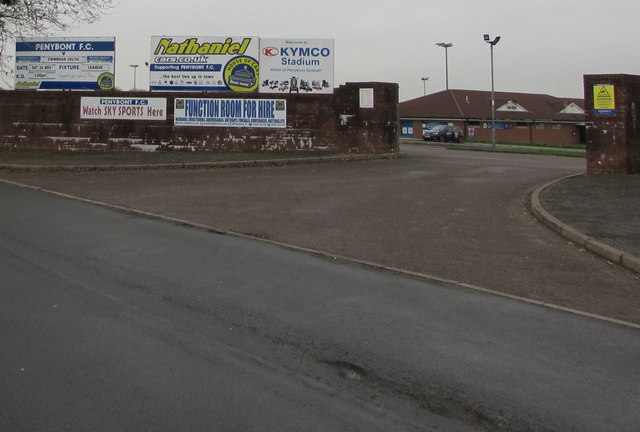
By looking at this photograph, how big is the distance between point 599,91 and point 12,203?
52.4 feet

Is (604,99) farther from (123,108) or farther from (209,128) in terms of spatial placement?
(123,108)

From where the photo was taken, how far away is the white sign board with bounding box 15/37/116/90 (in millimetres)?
23891

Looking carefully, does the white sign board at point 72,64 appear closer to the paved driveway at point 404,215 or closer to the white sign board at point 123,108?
the white sign board at point 123,108

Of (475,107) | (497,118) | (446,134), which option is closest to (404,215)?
(446,134)

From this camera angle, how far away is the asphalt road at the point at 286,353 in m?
3.59

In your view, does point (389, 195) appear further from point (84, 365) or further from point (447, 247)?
point (84, 365)

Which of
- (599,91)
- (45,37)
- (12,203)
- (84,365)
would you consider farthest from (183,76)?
(84,365)

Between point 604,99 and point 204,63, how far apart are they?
48.1ft

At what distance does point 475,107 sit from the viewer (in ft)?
208

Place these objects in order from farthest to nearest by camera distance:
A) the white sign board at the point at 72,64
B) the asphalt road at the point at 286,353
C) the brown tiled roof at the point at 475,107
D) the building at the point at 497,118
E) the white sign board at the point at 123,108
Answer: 1. the brown tiled roof at the point at 475,107
2. the building at the point at 497,118
3. the white sign board at the point at 72,64
4. the white sign board at the point at 123,108
5. the asphalt road at the point at 286,353

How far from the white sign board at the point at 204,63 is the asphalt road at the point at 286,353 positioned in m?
16.9

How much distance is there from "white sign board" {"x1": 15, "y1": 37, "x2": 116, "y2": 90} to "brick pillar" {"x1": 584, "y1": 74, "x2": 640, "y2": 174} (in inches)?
711

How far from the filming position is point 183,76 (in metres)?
23.4

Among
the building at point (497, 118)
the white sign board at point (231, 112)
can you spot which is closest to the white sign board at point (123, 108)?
the white sign board at point (231, 112)
